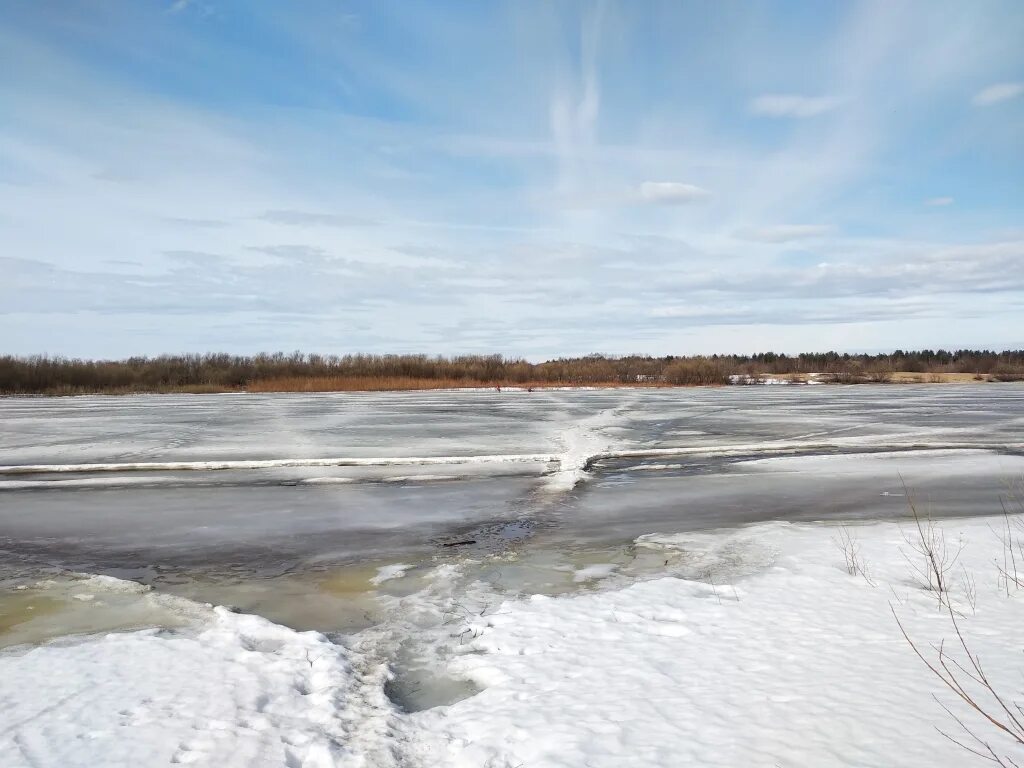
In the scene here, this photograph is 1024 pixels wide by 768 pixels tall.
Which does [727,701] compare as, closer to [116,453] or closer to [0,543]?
[0,543]

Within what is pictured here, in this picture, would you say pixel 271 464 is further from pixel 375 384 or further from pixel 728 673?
pixel 375 384

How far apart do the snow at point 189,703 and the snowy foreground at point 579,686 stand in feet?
0.03

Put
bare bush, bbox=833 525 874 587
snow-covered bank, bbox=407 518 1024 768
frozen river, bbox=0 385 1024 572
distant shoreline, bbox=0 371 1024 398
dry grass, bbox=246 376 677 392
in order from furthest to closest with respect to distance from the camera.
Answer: dry grass, bbox=246 376 677 392, distant shoreline, bbox=0 371 1024 398, frozen river, bbox=0 385 1024 572, bare bush, bbox=833 525 874 587, snow-covered bank, bbox=407 518 1024 768

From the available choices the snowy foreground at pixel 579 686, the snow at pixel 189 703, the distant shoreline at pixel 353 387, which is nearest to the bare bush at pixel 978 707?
the snowy foreground at pixel 579 686

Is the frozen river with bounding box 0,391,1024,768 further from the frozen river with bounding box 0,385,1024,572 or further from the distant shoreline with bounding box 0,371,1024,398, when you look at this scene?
the distant shoreline with bounding box 0,371,1024,398

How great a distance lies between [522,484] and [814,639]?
219 inches

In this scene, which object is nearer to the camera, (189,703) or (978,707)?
(978,707)

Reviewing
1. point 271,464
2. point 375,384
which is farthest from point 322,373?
point 271,464

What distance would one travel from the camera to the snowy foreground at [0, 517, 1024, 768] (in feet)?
9.28

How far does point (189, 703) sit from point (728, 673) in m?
2.51

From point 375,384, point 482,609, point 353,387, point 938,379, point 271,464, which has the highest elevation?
point 938,379

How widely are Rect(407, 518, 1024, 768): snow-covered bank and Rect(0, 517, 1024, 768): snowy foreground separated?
0.01m

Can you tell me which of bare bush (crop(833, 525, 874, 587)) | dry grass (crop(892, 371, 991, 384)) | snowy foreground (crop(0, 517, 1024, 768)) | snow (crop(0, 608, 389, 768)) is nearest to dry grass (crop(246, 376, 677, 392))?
dry grass (crop(892, 371, 991, 384))

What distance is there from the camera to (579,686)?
342 cm
